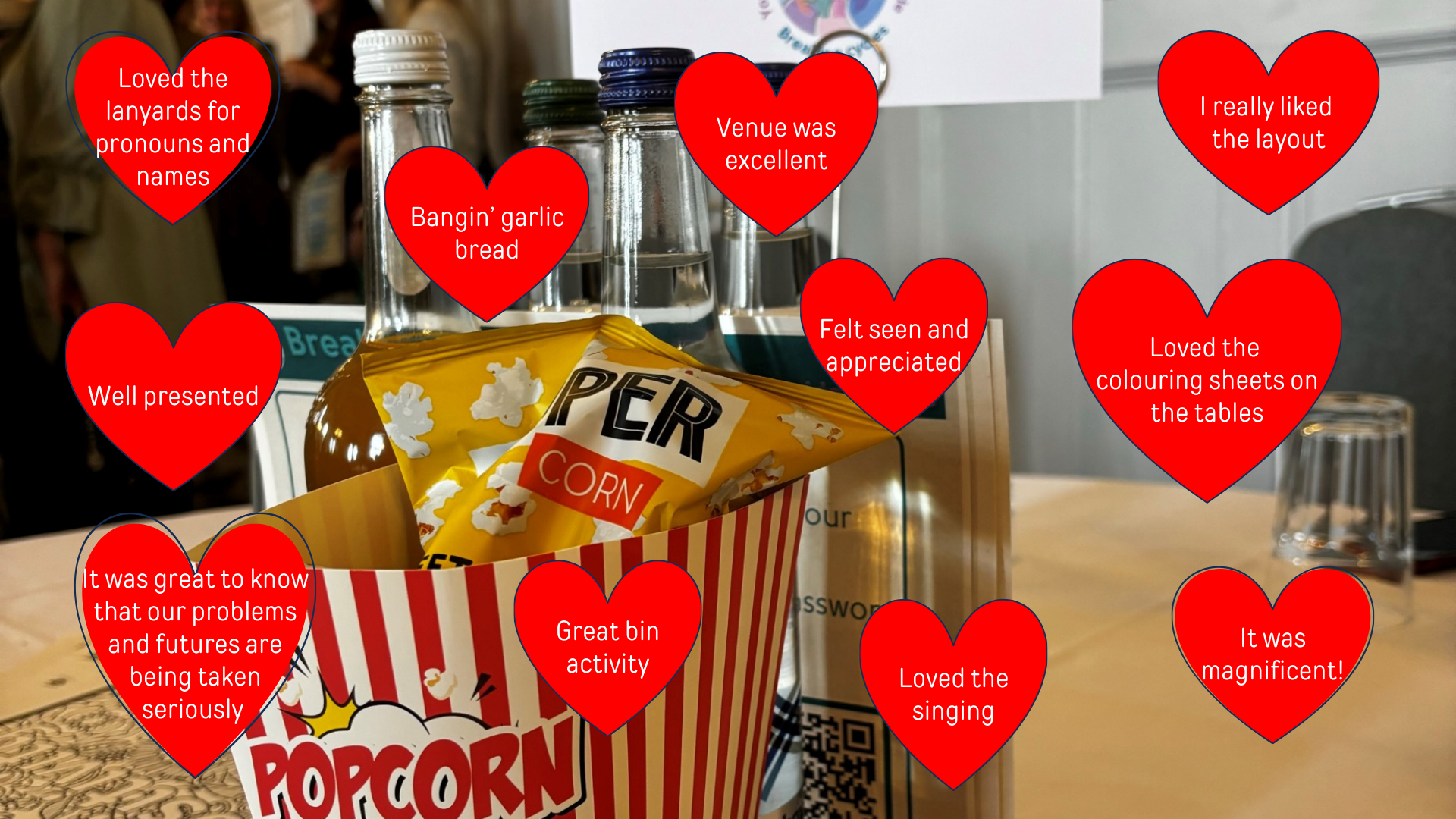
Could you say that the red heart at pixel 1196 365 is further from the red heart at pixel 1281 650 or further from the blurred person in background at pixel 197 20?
the blurred person in background at pixel 197 20

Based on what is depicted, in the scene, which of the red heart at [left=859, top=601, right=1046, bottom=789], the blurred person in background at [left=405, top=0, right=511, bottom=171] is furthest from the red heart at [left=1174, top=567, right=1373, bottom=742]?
the blurred person in background at [left=405, top=0, right=511, bottom=171]

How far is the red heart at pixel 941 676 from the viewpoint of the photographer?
0.42m

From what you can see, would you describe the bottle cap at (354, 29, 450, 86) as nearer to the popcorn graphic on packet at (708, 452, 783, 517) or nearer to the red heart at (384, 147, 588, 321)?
the red heart at (384, 147, 588, 321)

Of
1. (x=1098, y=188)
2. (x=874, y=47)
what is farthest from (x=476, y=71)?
(x=874, y=47)

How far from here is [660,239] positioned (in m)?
0.39

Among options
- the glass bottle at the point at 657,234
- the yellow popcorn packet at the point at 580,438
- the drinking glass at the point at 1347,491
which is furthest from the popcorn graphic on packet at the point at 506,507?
the drinking glass at the point at 1347,491

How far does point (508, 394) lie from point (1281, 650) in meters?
0.38

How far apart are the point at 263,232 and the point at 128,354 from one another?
86.3 inches

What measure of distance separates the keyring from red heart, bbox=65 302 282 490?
1.04 ft

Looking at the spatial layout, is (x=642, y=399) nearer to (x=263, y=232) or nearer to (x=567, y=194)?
(x=567, y=194)

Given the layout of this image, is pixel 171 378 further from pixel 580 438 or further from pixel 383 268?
pixel 580 438

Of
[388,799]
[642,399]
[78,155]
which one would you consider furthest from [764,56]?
[78,155]

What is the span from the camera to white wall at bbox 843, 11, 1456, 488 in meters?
1.93

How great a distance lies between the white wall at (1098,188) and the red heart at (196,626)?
2.09 metres
